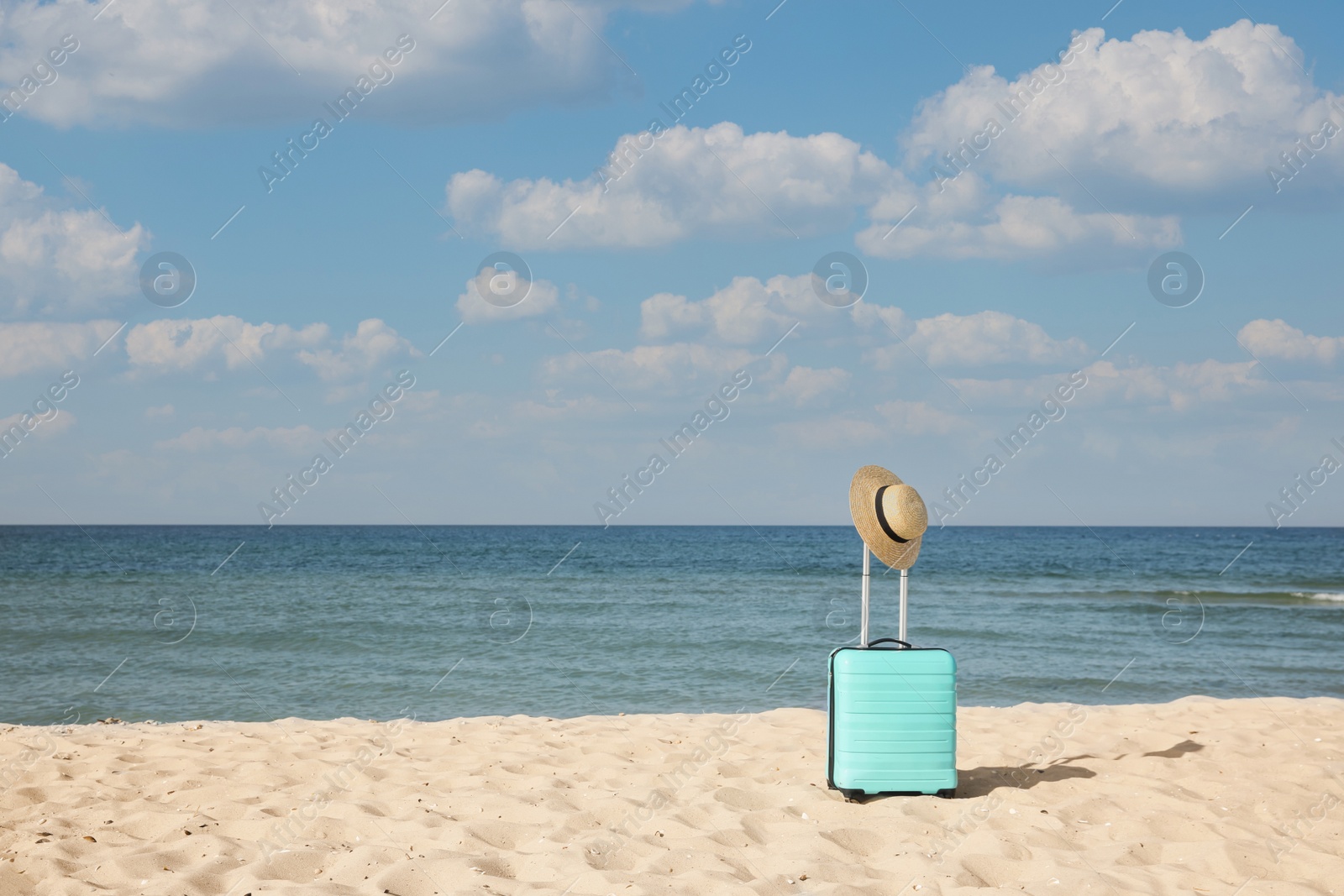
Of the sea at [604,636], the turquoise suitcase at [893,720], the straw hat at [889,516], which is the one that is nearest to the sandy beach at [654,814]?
the turquoise suitcase at [893,720]

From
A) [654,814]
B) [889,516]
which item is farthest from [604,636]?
[889,516]

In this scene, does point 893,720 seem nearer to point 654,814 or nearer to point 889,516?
point 889,516

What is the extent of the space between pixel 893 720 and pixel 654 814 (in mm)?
1427

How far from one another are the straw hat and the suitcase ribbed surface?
56 centimetres

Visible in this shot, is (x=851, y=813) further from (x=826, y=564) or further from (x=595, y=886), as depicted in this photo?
(x=826, y=564)

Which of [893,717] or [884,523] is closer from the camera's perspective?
[893,717]

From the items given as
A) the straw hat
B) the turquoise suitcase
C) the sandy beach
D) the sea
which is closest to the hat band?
the straw hat

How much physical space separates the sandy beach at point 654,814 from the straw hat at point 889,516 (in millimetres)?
1382

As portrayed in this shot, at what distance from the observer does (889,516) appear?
555cm

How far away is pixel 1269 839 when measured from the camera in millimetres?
4723

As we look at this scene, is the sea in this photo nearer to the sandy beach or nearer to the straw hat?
the sandy beach

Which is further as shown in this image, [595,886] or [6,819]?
[6,819]

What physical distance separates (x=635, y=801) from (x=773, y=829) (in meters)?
0.86

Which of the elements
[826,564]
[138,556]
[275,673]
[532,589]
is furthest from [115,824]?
[138,556]
